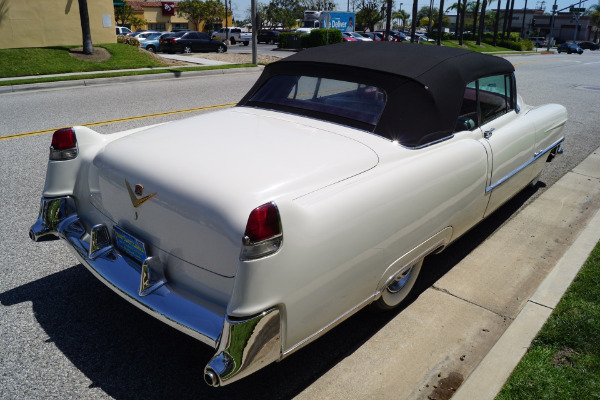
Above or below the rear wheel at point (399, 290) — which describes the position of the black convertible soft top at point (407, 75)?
above

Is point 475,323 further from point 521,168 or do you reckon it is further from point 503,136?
point 521,168

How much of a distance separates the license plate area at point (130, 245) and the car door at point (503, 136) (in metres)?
2.52

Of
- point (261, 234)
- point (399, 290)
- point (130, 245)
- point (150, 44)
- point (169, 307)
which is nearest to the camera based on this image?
point (261, 234)

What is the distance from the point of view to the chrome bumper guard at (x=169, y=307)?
2178 millimetres

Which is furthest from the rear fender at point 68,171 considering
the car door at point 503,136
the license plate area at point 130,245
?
the car door at point 503,136

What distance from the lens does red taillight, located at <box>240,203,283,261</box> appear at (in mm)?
2154

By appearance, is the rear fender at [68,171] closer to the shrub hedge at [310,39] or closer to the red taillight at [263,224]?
A: the red taillight at [263,224]

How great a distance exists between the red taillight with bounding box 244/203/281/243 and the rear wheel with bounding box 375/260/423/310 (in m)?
1.23

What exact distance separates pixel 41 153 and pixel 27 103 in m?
4.58

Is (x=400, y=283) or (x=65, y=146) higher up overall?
(x=65, y=146)

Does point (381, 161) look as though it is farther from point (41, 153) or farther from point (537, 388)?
point (41, 153)

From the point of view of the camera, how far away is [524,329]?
10.6ft

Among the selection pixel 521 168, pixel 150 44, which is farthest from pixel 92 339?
pixel 150 44

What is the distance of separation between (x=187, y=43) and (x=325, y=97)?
82.5 ft
